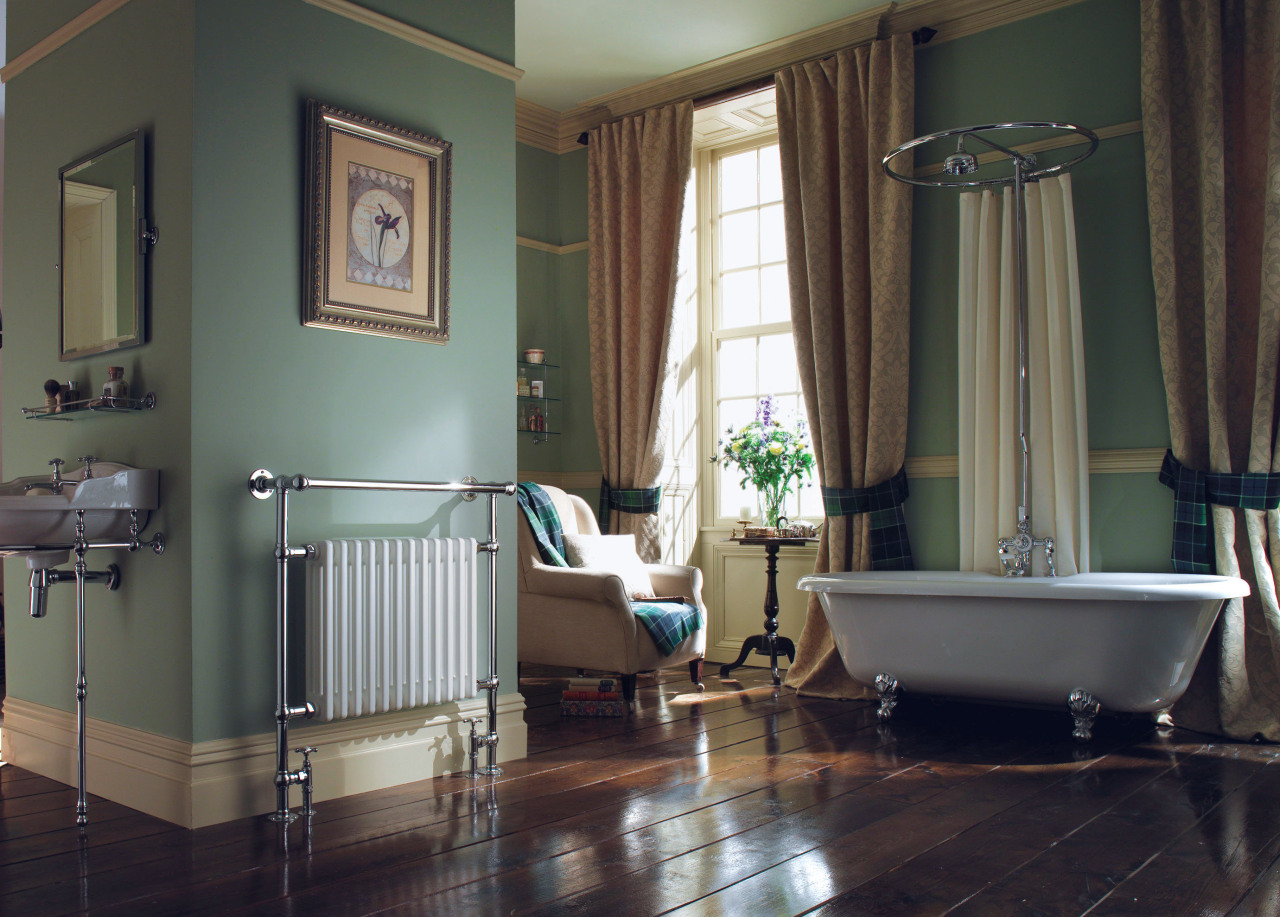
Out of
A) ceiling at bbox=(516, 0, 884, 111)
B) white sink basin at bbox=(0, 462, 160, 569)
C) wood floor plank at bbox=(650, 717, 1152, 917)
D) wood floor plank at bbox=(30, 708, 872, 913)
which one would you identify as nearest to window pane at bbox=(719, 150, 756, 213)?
ceiling at bbox=(516, 0, 884, 111)

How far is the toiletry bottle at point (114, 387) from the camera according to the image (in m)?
2.73

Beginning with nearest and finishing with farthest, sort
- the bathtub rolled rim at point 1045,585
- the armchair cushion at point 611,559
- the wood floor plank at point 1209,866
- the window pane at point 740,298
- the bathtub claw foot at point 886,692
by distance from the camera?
the wood floor plank at point 1209,866 < the bathtub rolled rim at point 1045,585 < the bathtub claw foot at point 886,692 < the armchair cushion at point 611,559 < the window pane at point 740,298

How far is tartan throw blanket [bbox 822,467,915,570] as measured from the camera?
4371 millimetres

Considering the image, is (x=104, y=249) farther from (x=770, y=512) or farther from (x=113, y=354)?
(x=770, y=512)

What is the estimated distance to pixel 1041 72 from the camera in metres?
4.20

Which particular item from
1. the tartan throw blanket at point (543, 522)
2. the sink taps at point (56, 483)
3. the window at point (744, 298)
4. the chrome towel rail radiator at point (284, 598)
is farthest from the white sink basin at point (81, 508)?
the window at point (744, 298)

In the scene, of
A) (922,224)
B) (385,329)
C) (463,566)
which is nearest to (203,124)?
(385,329)

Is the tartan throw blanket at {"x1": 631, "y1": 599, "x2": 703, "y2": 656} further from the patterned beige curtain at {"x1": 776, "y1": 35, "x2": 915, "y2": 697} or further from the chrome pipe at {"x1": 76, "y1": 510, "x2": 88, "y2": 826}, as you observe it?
the chrome pipe at {"x1": 76, "y1": 510, "x2": 88, "y2": 826}

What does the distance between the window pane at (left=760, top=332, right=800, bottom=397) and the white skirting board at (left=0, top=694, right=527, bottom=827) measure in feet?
8.52

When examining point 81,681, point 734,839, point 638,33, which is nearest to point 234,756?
point 81,681

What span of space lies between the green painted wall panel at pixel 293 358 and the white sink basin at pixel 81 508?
0.59ft

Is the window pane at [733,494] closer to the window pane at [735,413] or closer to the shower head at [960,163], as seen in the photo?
the window pane at [735,413]

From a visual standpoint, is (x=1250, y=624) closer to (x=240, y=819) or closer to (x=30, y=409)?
(x=240, y=819)

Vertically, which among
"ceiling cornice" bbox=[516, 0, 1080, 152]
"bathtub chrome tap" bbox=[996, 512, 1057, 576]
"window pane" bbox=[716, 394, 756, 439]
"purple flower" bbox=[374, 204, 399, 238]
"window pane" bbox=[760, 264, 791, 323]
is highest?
"ceiling cornice" bbox=[516, 0, 1080, 152]
